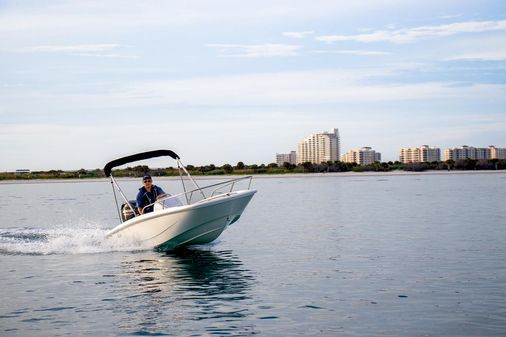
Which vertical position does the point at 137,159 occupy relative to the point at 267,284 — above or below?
above

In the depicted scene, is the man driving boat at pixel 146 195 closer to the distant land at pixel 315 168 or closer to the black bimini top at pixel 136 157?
the black bimini top at pixel 136 157

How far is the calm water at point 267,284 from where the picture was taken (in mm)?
11586

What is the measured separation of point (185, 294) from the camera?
14469 millimetres

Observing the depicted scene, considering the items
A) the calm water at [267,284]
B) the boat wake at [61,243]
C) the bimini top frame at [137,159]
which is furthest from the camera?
the bimini top frame at [137,159]

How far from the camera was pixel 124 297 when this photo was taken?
14.3m

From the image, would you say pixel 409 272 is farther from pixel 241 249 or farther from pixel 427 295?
pixel 241 249

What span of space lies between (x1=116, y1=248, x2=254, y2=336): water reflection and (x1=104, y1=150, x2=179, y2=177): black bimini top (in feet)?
10.4

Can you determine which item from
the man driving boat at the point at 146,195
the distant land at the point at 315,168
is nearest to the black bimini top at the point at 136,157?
the man driving boat at the point at 146,195

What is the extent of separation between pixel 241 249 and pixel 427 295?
9.09 metres

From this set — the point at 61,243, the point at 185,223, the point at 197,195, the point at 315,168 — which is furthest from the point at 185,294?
the point at 315,168

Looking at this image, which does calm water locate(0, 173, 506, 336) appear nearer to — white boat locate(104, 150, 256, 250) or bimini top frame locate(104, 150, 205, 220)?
white boat locate(104, 150, 256, 250)

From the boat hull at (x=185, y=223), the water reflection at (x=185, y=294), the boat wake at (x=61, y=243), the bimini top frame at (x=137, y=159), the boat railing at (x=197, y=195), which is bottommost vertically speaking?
the water reflection at (x=185, y=294)

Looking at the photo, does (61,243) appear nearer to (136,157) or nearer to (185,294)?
(136,157)

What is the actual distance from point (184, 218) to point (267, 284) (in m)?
5.21
